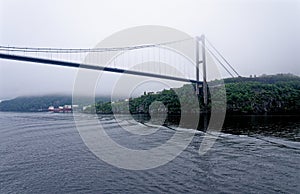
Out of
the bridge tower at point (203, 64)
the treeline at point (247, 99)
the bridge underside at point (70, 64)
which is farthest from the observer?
the treeline at point (247, 99)

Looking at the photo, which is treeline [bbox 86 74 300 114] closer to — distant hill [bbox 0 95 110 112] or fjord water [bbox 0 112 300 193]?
distant hill [bbox 0 95 110 112]

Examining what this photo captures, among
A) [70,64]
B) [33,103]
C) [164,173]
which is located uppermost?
[70,64]

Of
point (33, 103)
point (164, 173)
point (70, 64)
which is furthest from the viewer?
point (33, 103)

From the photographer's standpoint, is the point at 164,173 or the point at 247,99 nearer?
the point at 164,173

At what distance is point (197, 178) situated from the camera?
12.4ft

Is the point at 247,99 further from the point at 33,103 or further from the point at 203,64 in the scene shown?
the point at 33,103

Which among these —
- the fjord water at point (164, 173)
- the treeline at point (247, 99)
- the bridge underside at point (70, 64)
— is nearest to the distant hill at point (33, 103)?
the treeline at point (247, 99)

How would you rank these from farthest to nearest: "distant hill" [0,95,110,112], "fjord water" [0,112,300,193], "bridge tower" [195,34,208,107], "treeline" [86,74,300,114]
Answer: "distant hill" [0,95,110,112], "treeline" [86,74,300,114], "bridge tower" [195,34,208,107], "fjord water" [0,112,300,193]

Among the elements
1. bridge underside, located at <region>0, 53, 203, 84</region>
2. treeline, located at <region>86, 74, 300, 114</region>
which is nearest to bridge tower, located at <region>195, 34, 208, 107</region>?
treeline, located at <region>86, 74, 300, 114</region>

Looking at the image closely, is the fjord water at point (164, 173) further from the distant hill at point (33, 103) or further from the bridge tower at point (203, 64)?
the distant hill at point (33, 103)

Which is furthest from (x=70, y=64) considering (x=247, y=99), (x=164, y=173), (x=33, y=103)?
(x=33, y=103)

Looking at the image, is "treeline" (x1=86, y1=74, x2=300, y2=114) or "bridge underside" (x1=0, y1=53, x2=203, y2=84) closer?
"bridge underside" (x1=0, y1=53, x2=203, y2=84)

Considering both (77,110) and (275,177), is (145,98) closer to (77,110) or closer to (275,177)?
(77,110)

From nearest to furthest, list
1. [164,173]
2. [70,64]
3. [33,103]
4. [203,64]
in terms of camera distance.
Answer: [164,173] → [70,64] → [203,64] → [33,103]
